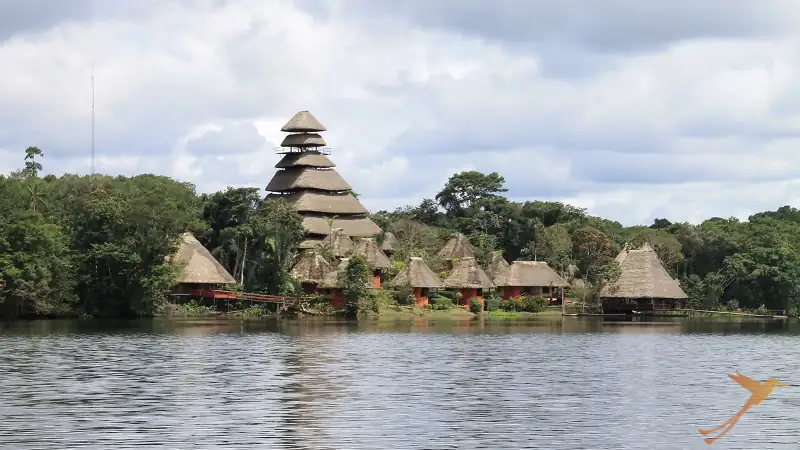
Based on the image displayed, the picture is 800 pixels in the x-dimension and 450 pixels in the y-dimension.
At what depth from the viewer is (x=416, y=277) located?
77.0 meters

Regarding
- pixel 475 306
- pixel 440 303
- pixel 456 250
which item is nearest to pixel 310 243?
pixel 440 303

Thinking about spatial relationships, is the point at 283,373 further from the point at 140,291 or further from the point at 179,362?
the point at 140,291

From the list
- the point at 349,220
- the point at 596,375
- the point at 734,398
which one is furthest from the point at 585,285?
the point at 734,398

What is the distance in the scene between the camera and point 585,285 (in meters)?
82.2

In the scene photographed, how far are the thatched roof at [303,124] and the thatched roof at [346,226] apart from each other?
25.4 ft

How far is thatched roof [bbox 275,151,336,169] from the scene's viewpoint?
3543 inches

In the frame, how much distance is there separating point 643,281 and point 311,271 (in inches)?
889

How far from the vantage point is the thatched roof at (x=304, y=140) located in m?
90.8

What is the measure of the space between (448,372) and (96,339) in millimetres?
18751

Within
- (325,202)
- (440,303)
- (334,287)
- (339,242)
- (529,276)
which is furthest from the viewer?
(325,202)

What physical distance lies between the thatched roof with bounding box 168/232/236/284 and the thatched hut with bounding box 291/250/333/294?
419cm

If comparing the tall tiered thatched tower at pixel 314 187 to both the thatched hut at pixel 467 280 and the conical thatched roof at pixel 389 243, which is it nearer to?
the conical thatched roof at pixel 389 243

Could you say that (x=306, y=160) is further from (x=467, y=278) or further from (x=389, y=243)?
(x=467, y=278)

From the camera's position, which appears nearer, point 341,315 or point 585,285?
point 341,315
